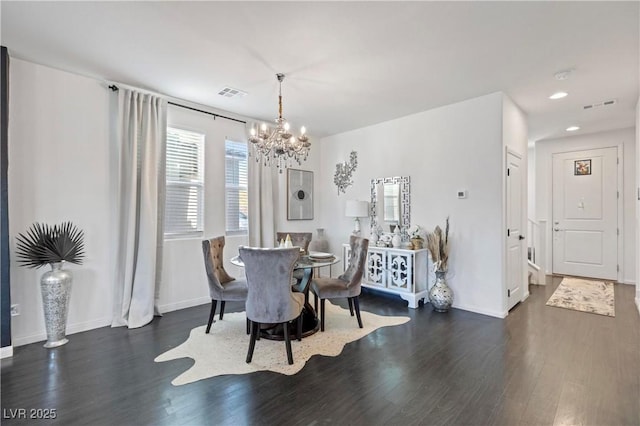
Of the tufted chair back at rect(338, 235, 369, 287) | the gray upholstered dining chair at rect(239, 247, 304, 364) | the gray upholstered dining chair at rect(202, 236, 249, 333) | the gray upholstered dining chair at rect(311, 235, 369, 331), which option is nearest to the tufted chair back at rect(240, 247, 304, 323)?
the gray upholstered dining chair at rect(239, 247, 304, 364)

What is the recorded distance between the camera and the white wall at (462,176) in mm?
3766

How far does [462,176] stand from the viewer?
407 cm

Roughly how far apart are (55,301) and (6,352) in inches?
20.2

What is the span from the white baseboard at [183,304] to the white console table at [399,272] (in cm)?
249

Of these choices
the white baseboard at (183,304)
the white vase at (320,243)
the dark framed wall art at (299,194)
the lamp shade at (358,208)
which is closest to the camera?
the white baseboard at (183,304)

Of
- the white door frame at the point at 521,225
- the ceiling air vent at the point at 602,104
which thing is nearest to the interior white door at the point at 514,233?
the white door frame at the point at 521,225

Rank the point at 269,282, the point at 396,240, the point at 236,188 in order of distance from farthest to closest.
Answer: the point at 236,188 < the point at 396,240 < the point at 269,282

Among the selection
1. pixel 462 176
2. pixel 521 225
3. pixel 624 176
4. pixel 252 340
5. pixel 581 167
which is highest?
pixel 581 167

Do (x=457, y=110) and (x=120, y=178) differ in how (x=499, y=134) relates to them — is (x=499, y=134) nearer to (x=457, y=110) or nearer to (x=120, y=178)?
(x=457, y=110)

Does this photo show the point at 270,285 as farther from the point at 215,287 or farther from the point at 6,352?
the point at 6,352

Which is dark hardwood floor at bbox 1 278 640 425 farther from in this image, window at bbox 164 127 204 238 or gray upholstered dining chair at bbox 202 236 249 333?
window at bbox 164 127 204 238

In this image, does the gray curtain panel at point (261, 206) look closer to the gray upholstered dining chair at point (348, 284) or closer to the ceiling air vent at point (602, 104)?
the gray upholstered dining chair at point (348, 284)

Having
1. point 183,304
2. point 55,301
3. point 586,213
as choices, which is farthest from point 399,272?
point 586,213

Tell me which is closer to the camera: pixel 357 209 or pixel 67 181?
pixel 67 181
